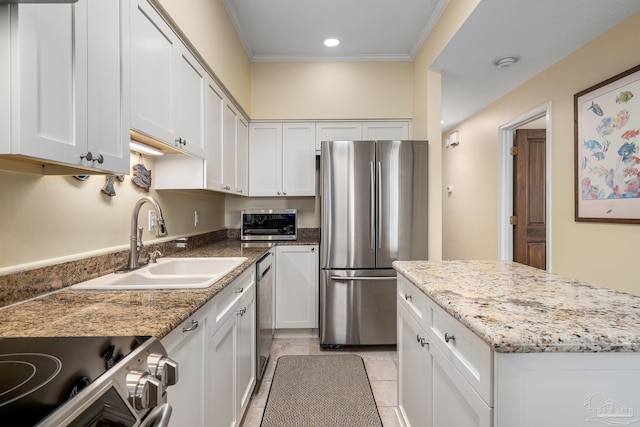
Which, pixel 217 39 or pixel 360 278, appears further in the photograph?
pixel 360 278

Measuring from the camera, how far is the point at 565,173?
2611 millimetres

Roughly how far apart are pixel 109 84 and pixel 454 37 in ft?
7.11

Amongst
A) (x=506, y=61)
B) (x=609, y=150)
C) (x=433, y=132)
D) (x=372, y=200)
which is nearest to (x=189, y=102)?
(x=372, y=200)

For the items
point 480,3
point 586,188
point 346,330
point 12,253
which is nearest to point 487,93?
point 586,188

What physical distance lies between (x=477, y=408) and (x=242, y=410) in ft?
4.44

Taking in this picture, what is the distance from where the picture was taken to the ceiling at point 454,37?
76.6 inches

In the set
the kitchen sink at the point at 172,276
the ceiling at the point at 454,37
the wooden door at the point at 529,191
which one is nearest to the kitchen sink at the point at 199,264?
the kitchen sink at the point at 172,276

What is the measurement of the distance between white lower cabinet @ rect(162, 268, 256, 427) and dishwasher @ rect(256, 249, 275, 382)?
0.08 metres

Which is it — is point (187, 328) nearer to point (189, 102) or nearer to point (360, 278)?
point (189, 102)

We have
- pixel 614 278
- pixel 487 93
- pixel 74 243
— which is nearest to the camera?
pixel 74 243

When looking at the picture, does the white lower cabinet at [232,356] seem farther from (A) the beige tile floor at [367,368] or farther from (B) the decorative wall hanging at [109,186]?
(B) the decorative wall hanging at [109,186]

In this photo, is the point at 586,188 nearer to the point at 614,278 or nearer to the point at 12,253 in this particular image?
the point at 614,278

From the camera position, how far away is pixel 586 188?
2355 millimetres

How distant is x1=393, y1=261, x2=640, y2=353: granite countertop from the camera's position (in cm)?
70
